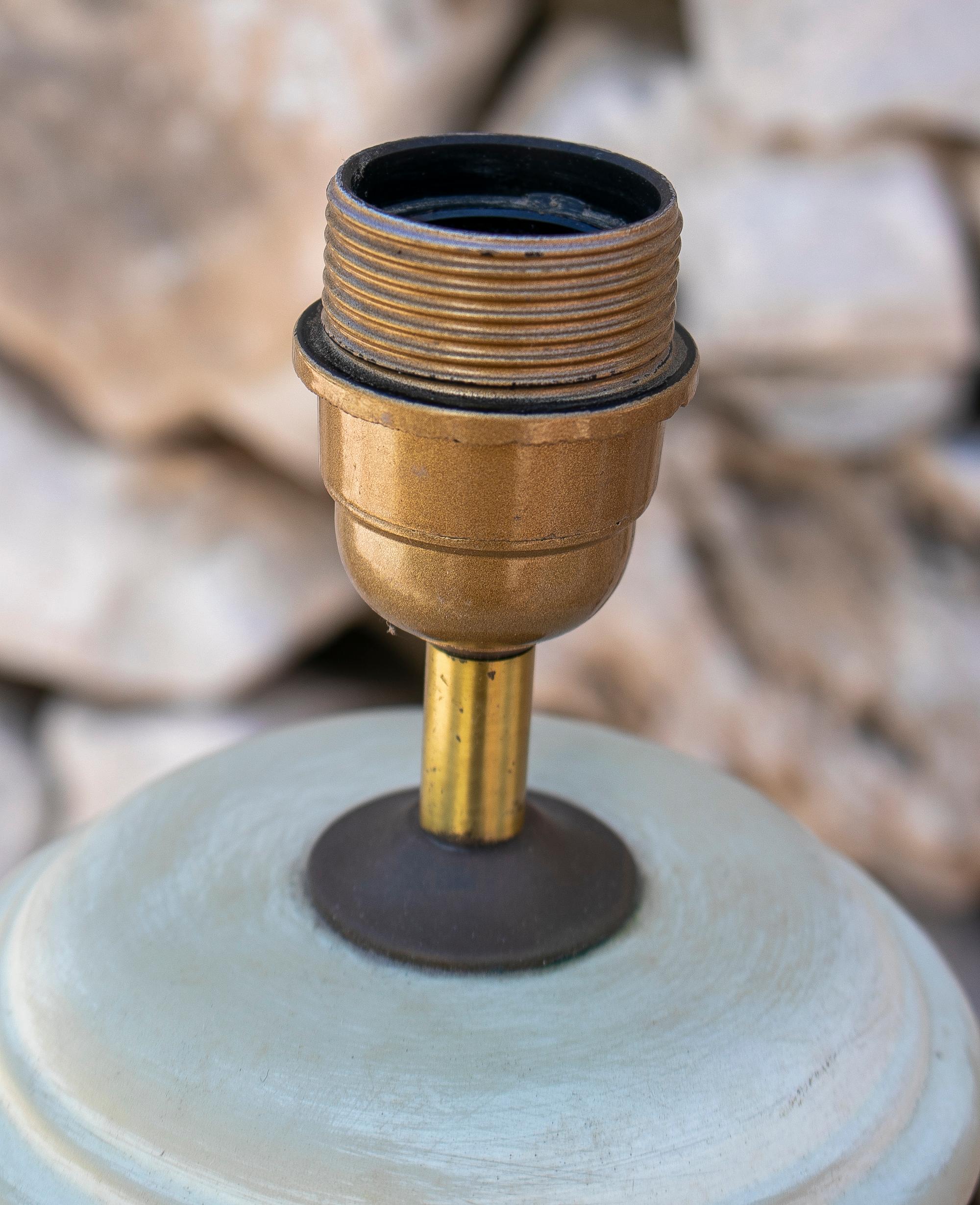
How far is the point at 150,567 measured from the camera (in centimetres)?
147

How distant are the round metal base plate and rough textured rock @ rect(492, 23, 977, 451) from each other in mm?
782

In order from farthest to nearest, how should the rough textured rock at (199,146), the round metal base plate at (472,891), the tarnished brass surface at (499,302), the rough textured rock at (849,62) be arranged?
1. the rough textured rock at (199,146)
2. the rough textured rock at (849,62)
3. the round metal base plate at (472,891)
4. the tarnished brass surface at (499,302)

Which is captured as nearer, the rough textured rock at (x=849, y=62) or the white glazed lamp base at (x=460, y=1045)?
the white glazed lamp base at (x=460, y=1045)

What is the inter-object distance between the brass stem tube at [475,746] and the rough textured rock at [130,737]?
1001 millimetres

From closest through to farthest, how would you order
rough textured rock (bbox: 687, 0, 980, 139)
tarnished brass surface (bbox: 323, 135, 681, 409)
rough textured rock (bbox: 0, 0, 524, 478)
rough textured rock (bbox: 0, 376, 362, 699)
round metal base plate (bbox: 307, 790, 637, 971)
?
tarnished brass surface (bbox: 323, 135, 681, 409) < round metal base plate (bbox: 307, 790, 637, 971) < rough textured rock (bbox: 687, 0, 980, 139) < rough textured rock (bbox: 0, 0, 524, 478) < rough textured rock (bbox: 0, 376, 362, 699)

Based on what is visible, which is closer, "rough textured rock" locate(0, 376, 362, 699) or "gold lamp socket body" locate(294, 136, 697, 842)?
"gold lamp socket body" locate(294, 136, 697, 842)

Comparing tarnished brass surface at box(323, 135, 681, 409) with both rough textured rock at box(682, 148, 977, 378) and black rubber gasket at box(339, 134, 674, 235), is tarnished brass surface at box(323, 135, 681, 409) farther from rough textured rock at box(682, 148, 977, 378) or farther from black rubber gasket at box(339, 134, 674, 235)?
rough textured rock at box(682, 148, 977, 378)

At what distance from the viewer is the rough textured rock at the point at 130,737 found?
4.94 ft

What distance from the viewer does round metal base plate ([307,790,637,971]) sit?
47 cm

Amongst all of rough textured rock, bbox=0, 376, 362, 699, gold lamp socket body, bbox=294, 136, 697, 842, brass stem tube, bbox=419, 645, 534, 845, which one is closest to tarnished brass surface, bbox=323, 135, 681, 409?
gold lamp socket body, bbox=294, 136, 697, 842

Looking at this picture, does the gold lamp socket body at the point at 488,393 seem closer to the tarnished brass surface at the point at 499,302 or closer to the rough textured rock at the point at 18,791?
the tarnished brass surface at the point at 499,302

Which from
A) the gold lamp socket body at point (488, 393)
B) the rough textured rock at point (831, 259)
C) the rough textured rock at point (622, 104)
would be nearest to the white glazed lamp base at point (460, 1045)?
the gold lamp socket body at point (488, 393)

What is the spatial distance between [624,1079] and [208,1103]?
121 mm

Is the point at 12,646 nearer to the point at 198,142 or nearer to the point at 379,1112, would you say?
the point at 198,142
